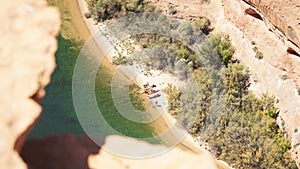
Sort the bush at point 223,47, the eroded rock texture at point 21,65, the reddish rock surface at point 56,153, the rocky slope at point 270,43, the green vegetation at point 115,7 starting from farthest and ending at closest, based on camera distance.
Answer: the green vegetation at point 115,7 → the bush at point 223,47 → the rocky slope at point 270,43 → the reddish rock surface at point 56,153 → the eroded rock texture at point 21,65

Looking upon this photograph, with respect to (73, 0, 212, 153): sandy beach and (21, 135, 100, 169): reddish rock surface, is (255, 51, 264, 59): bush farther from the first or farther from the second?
(21, 135, 100, 169): reddish rock surface

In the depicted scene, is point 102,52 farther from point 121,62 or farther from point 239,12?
point 239,12

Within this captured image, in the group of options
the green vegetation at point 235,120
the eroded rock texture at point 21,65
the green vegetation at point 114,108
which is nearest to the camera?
the eroded rock texture at point 21,65

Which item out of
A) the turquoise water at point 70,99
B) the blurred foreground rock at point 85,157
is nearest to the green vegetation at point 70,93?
the turquoise water at point 70,99

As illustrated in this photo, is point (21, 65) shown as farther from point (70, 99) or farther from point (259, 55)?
point (259, 55)

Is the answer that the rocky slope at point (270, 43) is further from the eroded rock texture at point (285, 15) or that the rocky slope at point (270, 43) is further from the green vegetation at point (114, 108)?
the green vegetation at point (114, 108)

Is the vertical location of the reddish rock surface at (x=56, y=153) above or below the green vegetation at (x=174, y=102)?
above
